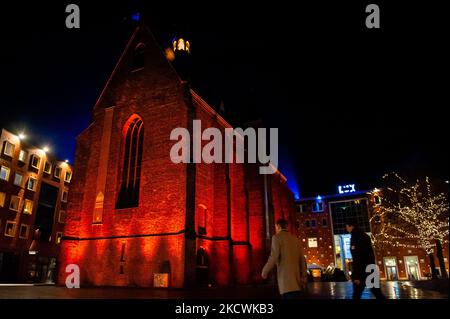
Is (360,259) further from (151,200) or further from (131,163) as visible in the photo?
(131,163)

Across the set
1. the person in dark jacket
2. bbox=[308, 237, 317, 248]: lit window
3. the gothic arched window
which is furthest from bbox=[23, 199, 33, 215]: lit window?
bbox=[308, 237, 317, 248]: lit window

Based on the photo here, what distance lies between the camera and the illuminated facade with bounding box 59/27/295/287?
1833 cm

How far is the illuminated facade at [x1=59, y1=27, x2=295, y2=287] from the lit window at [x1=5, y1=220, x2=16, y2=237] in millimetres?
16573

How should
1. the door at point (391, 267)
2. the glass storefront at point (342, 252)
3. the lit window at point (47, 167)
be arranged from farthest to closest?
the glass storefront at point (342, 252) < the door at point (391, 267) < the lit window at point (47, 167)

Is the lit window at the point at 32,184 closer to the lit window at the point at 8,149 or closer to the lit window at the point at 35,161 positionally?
the lit window at the point at 35,161

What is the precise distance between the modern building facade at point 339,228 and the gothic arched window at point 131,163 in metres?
38.5

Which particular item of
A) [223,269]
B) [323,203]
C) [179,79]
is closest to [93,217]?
[223,269]

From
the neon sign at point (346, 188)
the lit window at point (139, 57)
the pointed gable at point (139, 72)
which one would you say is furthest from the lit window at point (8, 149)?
the neon sign at point (346, 188)

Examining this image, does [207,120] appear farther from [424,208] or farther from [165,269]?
[424,208]

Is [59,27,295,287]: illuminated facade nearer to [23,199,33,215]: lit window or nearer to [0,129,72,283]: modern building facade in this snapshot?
[0,129,72,283]: modern building facade

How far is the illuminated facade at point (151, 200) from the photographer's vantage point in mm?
18328

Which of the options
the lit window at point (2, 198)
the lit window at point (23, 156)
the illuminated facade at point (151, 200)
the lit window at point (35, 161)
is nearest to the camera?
the illuminated facade at point (151, 200)

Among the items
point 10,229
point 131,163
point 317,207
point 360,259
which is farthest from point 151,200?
point 317,207

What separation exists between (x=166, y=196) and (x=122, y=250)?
4.18m
